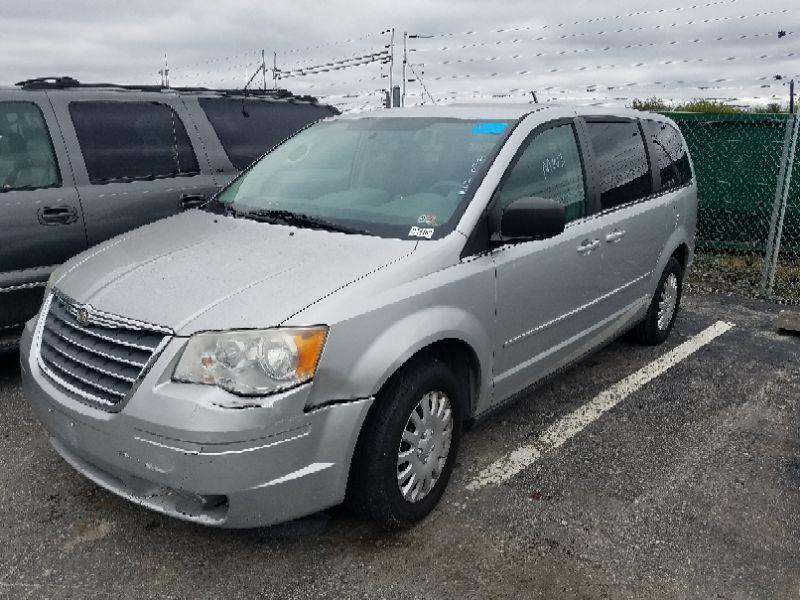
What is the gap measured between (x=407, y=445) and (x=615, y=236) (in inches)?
79.0

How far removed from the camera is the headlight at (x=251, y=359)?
7.88ft

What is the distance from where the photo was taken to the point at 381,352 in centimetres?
260

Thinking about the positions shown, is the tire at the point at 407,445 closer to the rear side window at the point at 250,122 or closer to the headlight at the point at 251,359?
the headlight at the point at 251,359

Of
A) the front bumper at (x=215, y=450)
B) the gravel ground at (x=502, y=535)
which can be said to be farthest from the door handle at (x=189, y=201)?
the front bumper at (x=215, y=450)

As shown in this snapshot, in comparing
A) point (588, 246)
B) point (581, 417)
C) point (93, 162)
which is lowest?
point (581, 417)

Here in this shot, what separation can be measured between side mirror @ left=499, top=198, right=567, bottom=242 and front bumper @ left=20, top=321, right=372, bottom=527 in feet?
3.40

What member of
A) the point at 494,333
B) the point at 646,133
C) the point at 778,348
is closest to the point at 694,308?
the point at 778,348

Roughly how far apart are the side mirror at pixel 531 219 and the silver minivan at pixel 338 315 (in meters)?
0.01

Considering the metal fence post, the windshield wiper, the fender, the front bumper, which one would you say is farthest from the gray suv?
the metal fence post

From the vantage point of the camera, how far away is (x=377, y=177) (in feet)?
11.5

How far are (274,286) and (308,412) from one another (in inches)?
19.3

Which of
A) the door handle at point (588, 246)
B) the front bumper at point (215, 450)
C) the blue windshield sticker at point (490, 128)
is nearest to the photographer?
the front bumper at point (215, 450)

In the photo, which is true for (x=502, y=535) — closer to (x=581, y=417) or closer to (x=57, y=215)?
(x=581, y=417)

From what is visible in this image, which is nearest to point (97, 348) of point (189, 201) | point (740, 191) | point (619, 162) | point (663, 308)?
point (189, 201)
